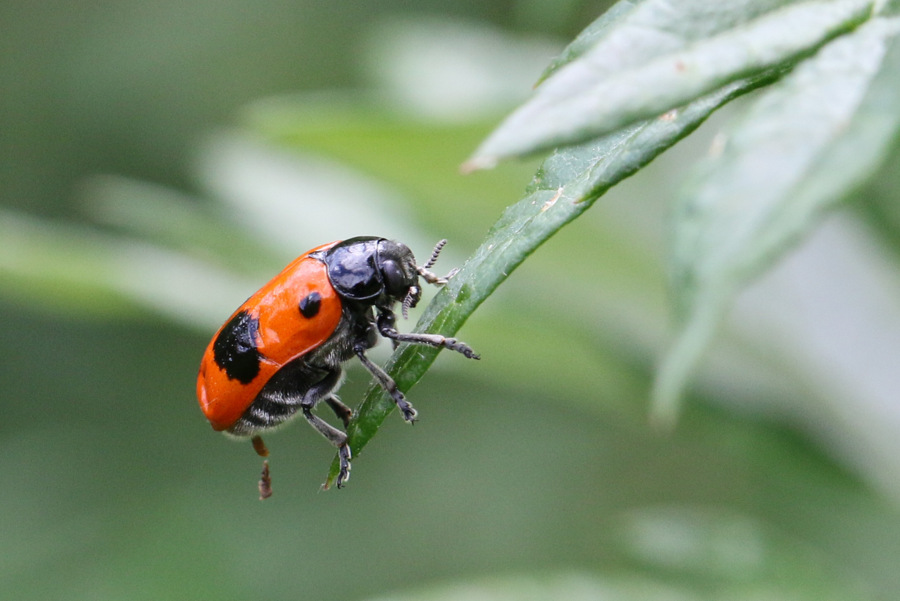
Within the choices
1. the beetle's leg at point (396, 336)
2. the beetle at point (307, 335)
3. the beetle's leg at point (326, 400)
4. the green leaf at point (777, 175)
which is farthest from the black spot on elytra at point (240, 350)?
the green leaf at point (777, 175)

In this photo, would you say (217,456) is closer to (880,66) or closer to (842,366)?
(842,366)

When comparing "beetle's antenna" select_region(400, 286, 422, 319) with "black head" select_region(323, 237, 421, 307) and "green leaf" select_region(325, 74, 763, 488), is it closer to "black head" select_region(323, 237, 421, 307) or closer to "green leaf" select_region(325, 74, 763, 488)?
"black head" select_region(323, 237, 421, 307)

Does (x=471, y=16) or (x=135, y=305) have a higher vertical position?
(x=471, y=16)

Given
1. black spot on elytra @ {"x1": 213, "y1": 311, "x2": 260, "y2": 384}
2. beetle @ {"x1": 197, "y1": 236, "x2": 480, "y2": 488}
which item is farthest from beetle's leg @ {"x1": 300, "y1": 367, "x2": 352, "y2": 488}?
black spot on elytra @ {"x1": 213, "y1": 311, "x2": 260, "y2": 384}

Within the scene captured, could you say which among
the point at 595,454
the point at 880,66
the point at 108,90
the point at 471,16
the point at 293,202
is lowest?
the point at 880,66

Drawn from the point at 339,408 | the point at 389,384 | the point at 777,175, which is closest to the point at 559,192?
the point at 777,175

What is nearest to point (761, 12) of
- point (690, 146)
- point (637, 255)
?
point (637, 255)

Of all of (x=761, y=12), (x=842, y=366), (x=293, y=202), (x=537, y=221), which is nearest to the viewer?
(x=761, y=12)
